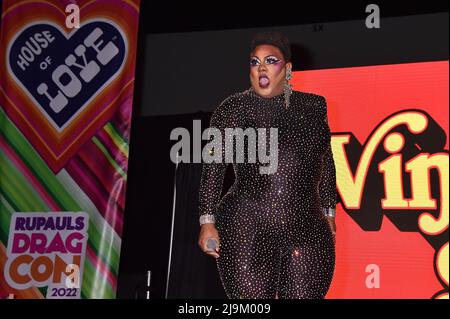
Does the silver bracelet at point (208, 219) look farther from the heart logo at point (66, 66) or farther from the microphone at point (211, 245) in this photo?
the heart logo at point (66, 66)

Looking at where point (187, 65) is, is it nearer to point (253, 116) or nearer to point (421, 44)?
point (421, 44)

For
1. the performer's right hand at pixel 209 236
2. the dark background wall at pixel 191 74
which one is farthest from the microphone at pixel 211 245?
the dark background wall at pixel 191 74

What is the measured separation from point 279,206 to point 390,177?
1.32 m

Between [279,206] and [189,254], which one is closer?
[279,206]

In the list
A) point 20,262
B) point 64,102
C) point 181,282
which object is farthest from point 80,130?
point 181,282

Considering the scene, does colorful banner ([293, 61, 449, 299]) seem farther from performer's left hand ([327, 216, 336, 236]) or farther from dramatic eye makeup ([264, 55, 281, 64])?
dramatic eye makeup ([264, 55, 281, 64])

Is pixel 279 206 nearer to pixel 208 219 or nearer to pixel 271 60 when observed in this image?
pixel 208 219

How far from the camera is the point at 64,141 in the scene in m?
3.42

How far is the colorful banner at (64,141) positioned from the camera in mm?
3295

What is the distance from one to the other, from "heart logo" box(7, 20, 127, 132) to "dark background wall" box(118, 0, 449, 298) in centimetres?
45

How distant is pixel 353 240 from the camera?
11.0ft

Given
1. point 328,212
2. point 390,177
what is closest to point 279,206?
point 328,212

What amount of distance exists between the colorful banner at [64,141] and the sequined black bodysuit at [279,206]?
1162 mm

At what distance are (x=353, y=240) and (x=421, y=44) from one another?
3.46 feet
